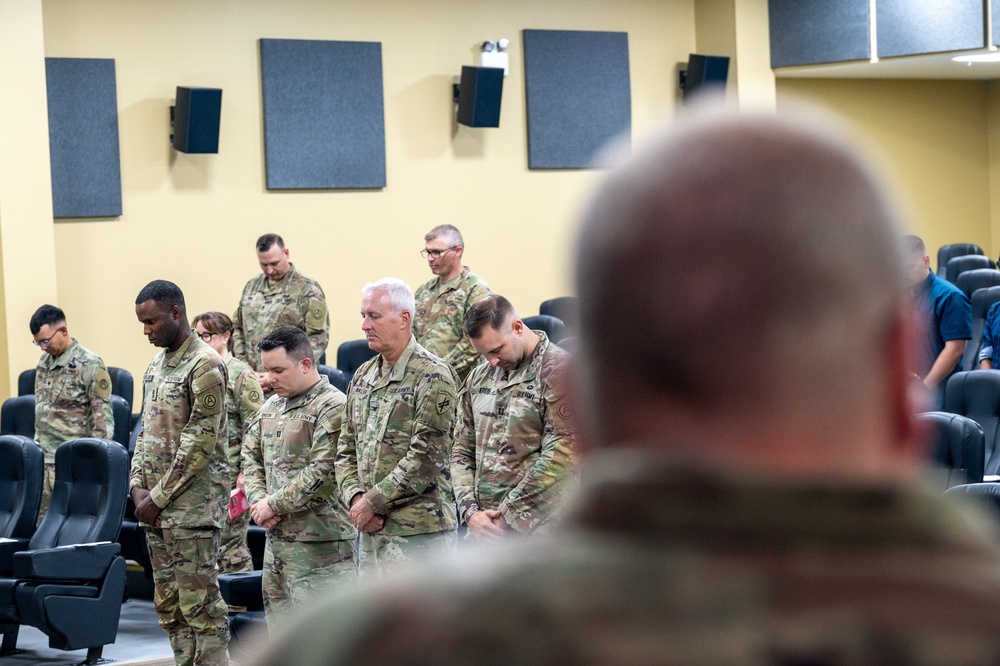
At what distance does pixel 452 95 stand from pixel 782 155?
10538 mm

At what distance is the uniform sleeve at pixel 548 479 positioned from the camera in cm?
445

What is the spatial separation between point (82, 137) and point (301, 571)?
18.7 feet

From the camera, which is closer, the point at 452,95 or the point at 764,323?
the point at 764,323

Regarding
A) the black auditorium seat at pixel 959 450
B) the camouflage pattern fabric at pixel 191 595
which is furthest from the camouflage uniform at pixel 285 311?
the black auditorium seat at pixel 959 450

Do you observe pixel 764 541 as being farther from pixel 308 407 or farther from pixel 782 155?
pixel 308 407

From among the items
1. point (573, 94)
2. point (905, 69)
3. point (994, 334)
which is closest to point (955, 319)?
point (994, 334)

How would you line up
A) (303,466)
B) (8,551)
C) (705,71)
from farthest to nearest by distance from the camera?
(705,71) → (8,551) → (303,466)

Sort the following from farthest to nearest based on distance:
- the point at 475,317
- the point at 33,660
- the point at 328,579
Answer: the point at 33,660 → the point at 328,579 → the point at 475,317

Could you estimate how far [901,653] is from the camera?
26.2 inches

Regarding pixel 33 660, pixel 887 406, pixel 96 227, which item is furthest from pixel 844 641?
pixel 96 227

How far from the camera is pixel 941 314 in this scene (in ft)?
22.6

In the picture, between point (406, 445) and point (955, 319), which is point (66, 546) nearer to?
point (406, 445)

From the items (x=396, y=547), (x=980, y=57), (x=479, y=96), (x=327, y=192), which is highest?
(x=980, y=57)

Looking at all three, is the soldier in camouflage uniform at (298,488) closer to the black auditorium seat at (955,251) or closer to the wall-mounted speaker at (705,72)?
the wall-mounted speaker at (705,72)
